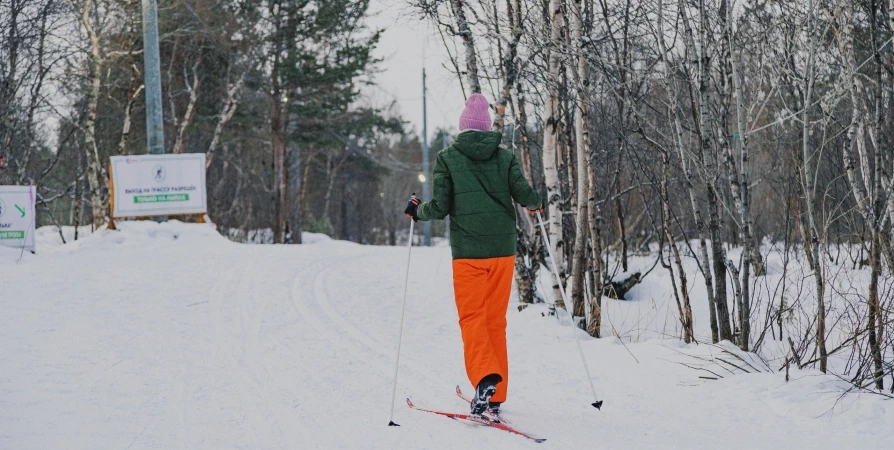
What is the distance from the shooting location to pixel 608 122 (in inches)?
291

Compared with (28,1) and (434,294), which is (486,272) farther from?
(28,1)

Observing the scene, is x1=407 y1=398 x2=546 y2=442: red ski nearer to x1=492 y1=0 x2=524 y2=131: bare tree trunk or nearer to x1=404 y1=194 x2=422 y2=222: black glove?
x1=404 y1=194 x2=422 y2=222: black glove

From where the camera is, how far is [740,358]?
4648 mm

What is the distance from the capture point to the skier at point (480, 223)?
13.0 feet

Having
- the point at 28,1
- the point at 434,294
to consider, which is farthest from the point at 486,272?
the point at 28,1

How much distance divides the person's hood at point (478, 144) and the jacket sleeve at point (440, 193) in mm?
145

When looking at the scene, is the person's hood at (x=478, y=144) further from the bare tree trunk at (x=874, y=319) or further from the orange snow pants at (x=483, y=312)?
the bare tree trunk at (x=874, y=319)

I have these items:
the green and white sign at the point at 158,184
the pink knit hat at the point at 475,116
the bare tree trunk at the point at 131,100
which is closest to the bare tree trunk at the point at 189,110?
the bare tree trunk at the point at 131,100

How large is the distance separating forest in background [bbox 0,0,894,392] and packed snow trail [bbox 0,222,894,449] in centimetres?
74

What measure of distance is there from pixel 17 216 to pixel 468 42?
777 cm

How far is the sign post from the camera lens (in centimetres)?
1244

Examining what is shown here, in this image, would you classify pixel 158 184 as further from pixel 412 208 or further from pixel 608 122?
pixel 412 208

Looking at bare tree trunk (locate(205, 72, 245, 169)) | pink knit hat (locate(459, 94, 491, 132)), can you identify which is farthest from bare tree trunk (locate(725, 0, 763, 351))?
bare tree trunk (locate(205, 72, 245, 169))

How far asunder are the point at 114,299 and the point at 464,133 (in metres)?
4.73
